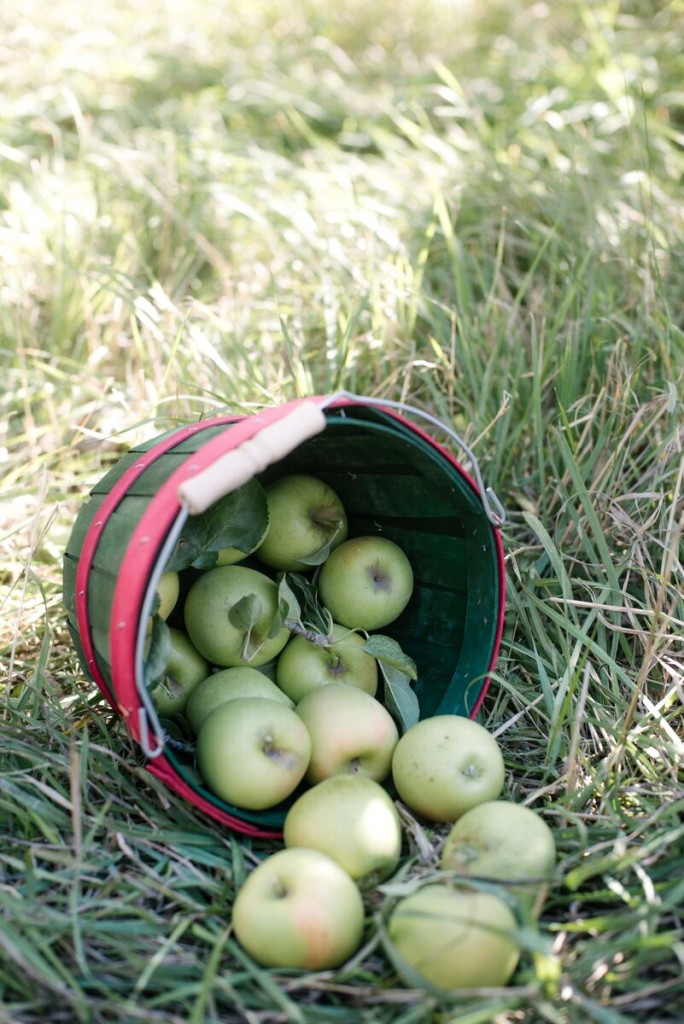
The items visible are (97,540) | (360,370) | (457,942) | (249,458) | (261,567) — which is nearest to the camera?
(457,942)

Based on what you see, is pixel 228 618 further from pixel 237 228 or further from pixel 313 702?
pixel 237 228

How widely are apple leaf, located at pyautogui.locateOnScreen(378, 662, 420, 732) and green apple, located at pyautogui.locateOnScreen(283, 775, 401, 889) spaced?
31 centimetres

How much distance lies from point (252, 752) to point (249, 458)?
50 cm

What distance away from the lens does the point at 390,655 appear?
1.88 m

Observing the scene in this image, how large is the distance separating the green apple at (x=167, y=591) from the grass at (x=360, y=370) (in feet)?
0.82

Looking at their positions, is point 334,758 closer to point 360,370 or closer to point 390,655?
point 390,655

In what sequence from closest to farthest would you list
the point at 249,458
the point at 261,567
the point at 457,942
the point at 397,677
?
the point at 457,942, the point at 249,458, the point at 397,677, the point at 261,567

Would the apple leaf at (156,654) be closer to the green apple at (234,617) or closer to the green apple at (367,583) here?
the green apple at (234,617)

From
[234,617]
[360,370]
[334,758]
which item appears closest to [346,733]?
[334,758]

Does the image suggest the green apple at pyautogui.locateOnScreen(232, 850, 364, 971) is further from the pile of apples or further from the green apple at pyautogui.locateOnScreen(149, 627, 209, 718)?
the green apple at pyautogui.locateOnScreen(149, 627, 209, 718)

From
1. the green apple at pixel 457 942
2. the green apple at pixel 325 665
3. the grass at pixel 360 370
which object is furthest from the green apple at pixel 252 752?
the green apple at pixel 457 942

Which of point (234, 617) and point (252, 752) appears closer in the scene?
point (252, 752)

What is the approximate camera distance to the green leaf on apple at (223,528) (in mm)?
1757

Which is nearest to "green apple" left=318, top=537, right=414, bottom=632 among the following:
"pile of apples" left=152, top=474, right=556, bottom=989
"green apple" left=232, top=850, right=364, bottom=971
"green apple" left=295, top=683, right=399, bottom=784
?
"pile of apples" left=152, top=474, right=556, bottom=989
